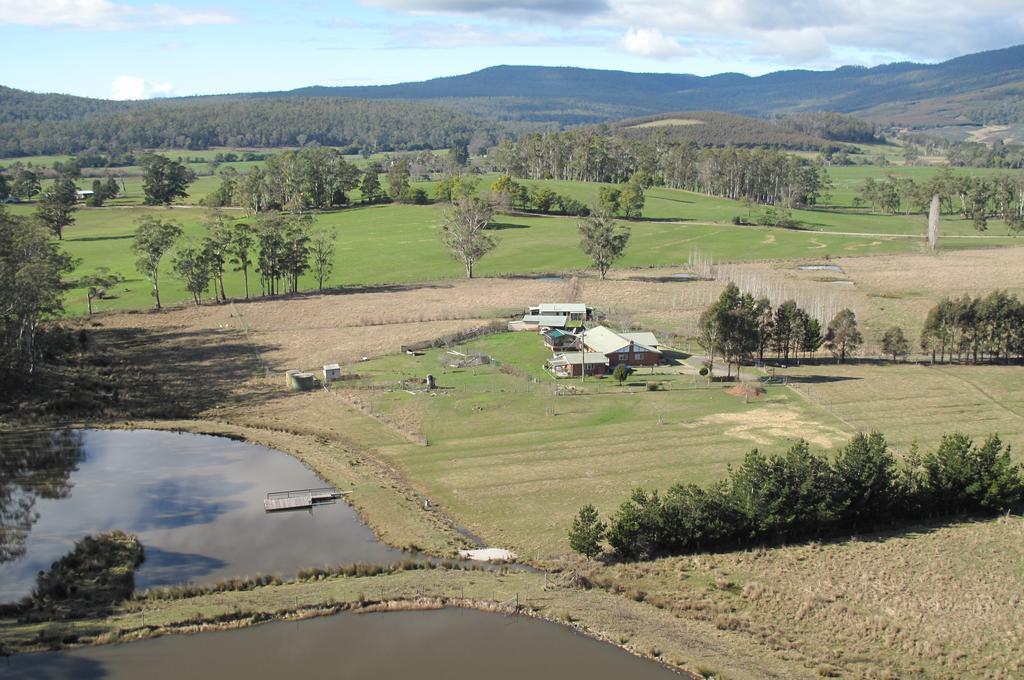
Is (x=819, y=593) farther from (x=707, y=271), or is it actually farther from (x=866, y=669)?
(x=707, y=271)

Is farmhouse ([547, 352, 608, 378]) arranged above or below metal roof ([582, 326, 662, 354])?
below

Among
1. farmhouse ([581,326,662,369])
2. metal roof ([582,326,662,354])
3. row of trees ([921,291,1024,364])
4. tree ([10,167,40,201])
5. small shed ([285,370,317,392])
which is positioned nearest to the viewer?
small shed ([285,370,317,392])

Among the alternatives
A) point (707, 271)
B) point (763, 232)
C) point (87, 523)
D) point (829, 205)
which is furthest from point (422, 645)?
point (829, 205)

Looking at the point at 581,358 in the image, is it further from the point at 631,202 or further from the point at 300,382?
the point at 631,202

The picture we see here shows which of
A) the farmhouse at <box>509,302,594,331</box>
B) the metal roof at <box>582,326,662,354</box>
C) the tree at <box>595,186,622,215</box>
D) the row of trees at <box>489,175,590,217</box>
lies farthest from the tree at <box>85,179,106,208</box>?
the metal roof at <box>582,326,662,354</box>

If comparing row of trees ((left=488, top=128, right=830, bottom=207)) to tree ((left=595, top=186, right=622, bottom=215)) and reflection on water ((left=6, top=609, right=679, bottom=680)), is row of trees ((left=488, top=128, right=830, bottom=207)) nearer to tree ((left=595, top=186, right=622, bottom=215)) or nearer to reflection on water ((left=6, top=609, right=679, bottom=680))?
tree ((left=595, top=186, right=622, bottom=215))

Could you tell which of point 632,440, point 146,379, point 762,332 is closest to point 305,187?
point 146,379
